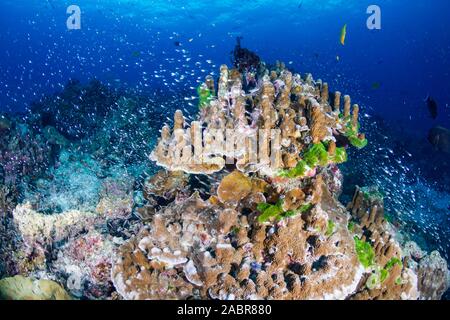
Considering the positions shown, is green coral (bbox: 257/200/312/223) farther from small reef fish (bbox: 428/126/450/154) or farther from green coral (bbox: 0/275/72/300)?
small reef fish (bbox: 428/126/450/154)

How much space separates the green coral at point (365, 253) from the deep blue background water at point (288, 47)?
477 centimetres

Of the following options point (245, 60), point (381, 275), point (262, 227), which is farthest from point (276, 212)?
point (245, 60)

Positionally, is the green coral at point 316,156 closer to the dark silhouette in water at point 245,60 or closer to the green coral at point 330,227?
the green coral at point 330,227

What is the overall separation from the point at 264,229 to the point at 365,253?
138 cm

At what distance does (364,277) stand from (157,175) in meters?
3.35

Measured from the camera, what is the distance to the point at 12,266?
513 centimetres

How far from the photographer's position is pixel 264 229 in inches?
146

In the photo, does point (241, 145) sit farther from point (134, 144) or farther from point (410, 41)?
point (410, 41)

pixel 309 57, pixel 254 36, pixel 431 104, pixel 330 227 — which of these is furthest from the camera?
pixel 254 36

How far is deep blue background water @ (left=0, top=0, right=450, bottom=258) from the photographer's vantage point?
1188 cm

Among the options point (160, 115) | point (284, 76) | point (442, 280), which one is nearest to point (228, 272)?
point (284, 76)

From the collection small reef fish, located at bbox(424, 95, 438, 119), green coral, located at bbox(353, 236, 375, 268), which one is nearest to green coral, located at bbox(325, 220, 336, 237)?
green coral, located at bbox(353, 236, 375, 268)

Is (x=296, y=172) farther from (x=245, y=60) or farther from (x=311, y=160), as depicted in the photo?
(x=245, y=60)

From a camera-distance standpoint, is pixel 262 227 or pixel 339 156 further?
pixel 339 156
